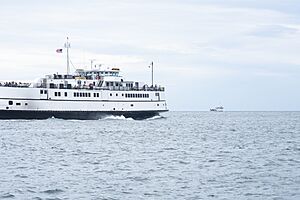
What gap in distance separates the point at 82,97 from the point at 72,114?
9.13 feet

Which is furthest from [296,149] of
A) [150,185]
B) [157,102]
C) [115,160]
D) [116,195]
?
[157,102]

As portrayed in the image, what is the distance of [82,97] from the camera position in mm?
88875

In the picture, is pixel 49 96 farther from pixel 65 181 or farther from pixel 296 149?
pixel 65 181

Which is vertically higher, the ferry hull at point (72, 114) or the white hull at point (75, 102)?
the white hull at point (75, 102)

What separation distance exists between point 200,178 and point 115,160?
899 centimetres

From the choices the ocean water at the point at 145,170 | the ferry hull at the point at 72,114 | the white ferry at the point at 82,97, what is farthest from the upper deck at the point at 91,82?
the ocean water at the point at 145,170

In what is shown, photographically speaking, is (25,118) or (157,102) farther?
(157,102)

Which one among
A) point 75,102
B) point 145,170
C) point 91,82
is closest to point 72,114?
point 75,102

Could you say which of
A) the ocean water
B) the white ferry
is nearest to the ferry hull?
the white ferry

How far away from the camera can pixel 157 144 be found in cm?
5259

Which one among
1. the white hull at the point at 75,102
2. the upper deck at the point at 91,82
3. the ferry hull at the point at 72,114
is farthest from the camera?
the upper deck at the point at 91,82

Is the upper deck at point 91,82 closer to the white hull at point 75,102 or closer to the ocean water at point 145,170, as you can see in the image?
the white hull at point 75,102

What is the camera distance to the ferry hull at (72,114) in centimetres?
8225

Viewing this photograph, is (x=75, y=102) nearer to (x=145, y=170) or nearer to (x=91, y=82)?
(x=91, y=82)
